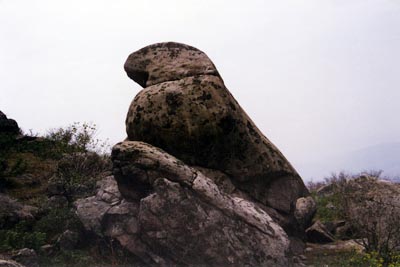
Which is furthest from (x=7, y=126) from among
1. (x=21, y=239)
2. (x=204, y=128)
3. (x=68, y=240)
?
(x=204, y=128)

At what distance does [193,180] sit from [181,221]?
145 centimetres

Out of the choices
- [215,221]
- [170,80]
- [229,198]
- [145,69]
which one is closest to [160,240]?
[215,221]

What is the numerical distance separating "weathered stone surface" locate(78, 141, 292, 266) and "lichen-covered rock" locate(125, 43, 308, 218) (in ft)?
5.88

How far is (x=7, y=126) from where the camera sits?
2772 centimetres

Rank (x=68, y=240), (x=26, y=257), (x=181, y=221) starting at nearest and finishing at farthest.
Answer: (x=26, y=257)
(x=181, y=221)
(x=68, y=240)

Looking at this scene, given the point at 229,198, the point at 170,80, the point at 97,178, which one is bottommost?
the point at 229,198

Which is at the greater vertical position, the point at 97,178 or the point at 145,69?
the point at 145,69

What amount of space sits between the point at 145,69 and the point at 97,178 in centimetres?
574

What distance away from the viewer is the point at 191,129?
15.7 metres

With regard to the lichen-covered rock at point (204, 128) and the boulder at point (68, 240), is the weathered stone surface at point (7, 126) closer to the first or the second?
the lichen-covered rock at point (204, 128)

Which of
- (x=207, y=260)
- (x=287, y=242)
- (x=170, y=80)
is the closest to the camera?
(x=207, y=260)

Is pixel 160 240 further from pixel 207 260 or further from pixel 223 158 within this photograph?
pixel 223 158

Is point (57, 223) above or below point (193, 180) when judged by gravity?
below

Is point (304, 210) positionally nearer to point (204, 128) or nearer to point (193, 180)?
point (204, 128)
